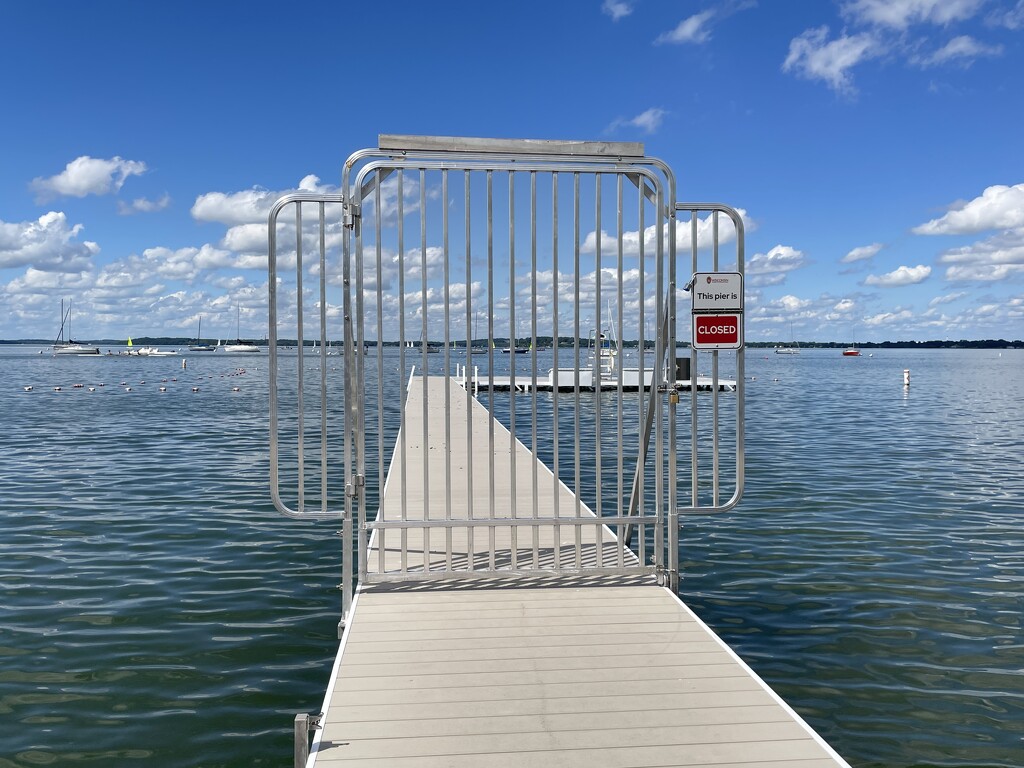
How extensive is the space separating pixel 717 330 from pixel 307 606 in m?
4.23

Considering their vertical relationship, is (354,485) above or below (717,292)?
below

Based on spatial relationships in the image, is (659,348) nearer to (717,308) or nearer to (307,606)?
(717,308)

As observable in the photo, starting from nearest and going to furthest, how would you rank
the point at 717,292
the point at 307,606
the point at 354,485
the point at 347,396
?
1. the point at 347,396
2. the point at 354,485
3. the point at 717,292
4. the point at 307,606

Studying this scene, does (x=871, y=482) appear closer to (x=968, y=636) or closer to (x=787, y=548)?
(x=787, y=548)

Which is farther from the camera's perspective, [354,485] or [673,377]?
[673,377]

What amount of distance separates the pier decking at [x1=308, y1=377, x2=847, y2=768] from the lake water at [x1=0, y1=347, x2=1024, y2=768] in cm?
106

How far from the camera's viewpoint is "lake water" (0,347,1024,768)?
4930mm

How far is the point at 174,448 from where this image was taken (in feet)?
56.7

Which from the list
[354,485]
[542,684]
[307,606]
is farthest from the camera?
[307,606]

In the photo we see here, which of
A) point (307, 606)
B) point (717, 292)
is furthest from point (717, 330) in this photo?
point (307, 606)

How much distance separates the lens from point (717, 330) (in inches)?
216

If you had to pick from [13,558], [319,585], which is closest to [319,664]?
[319,585]

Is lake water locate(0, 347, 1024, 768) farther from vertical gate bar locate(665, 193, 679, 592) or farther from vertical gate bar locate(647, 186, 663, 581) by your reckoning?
vertical gate bar locate(647, 186, 663, 581)

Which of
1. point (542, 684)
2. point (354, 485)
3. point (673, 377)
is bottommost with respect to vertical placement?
point (542, 684)
